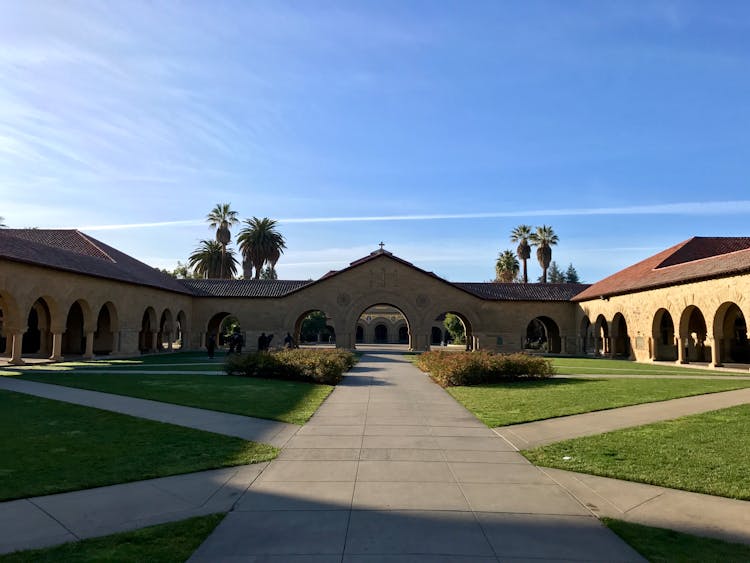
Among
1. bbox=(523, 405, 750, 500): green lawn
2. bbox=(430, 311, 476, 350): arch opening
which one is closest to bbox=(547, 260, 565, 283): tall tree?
bbox=(430, 311, 476, 350): arch opening

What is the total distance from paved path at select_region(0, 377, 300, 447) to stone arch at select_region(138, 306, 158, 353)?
21.5 meters

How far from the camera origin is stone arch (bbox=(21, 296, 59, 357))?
26.5 meters

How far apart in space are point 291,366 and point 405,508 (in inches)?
524

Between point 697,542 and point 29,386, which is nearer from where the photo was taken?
point 697,542

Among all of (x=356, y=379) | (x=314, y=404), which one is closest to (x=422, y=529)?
(x=314, y=404)

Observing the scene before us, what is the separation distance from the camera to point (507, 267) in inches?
2692

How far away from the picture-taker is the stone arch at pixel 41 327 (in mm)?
26484

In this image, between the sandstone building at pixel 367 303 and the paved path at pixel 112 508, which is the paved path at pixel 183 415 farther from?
the sandstone building at pixel 367 303

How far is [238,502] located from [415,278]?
118 ft

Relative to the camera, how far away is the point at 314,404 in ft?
42.5

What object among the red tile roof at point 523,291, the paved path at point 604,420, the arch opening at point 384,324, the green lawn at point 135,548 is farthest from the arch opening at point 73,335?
the arch opening at point 384,324

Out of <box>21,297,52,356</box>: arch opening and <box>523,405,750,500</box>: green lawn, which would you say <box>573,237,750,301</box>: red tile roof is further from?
<box>21,297,52,356</box>: arch opening

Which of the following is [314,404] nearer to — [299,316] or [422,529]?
[422,529]

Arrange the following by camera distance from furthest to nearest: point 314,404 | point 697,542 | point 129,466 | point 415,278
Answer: point 415,278 < point 314,404 < point 129,466 < point 697,542
